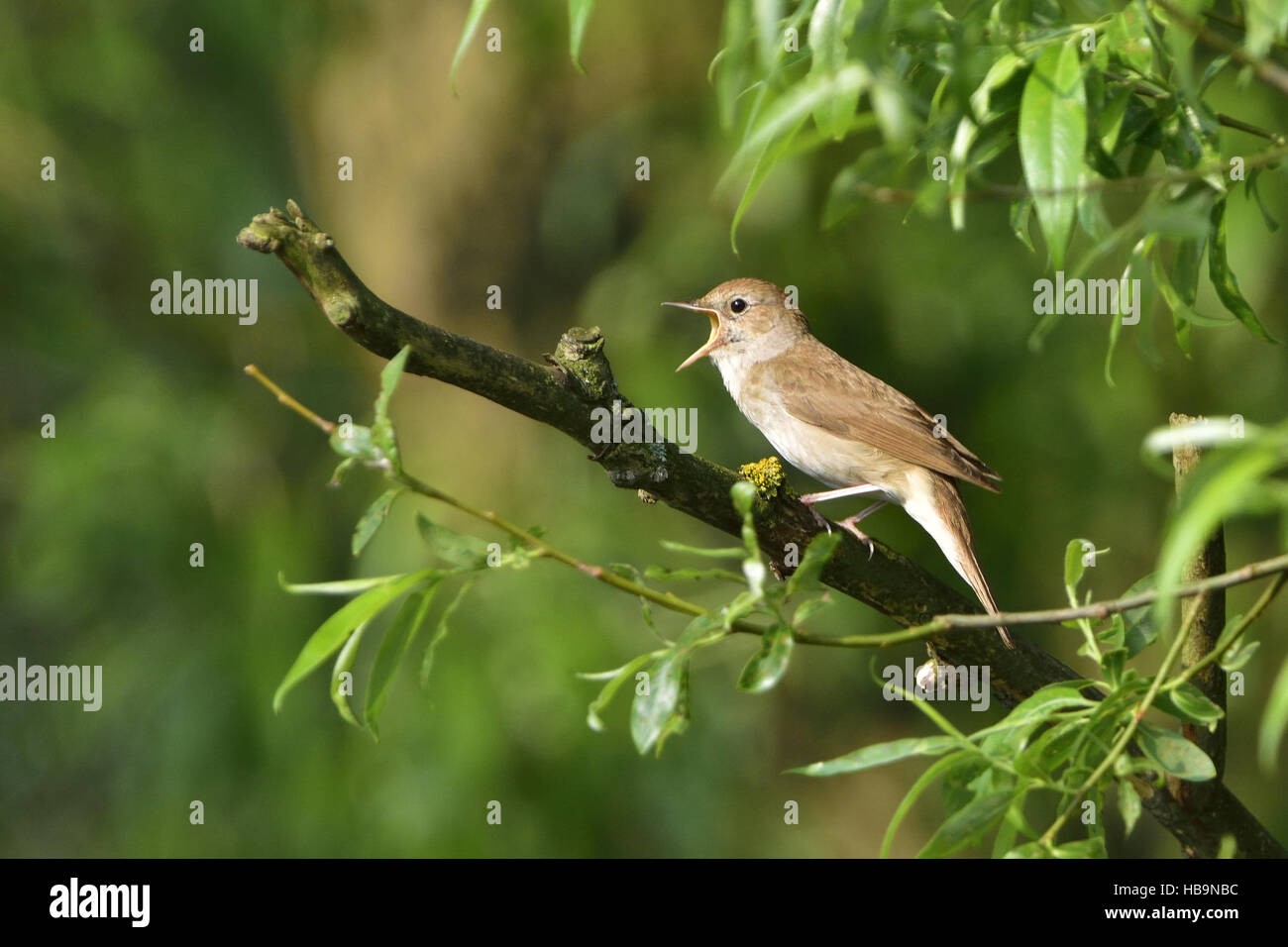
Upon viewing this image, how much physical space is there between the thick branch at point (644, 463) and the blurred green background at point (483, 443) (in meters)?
4.38

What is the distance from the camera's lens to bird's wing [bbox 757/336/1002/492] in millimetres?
5379

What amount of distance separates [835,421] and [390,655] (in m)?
3.44

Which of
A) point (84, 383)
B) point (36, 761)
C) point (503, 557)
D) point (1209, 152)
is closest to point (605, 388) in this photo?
point (503, 557)

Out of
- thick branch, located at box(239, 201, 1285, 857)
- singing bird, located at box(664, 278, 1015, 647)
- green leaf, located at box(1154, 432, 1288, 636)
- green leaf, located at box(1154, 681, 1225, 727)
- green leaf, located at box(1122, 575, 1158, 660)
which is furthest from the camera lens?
singing bird, located at box(664, 278, 1015, 647)

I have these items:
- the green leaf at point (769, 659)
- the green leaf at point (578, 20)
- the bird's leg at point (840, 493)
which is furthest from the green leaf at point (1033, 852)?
the bird's leg at point (840, 493)

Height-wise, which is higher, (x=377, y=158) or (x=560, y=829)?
(x=377, y=158)

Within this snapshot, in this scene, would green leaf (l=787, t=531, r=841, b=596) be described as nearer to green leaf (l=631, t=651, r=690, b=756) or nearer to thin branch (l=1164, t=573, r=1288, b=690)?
green leaf (l=631, t=651, r=690, b=756)

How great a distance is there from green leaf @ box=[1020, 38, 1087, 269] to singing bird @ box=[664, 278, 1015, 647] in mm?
2687

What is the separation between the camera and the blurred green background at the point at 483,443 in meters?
8.42

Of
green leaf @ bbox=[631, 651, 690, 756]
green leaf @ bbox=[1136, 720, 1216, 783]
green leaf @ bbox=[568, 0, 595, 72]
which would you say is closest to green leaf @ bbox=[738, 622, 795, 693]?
green leaf @ bbox=[631, 651, 690, 756]

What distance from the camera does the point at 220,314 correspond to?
1034 cm

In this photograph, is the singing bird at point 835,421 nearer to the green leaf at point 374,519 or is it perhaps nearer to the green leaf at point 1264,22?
Answer: the green leaf at point 374,519

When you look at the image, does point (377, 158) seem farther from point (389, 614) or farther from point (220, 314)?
point (389, 614)

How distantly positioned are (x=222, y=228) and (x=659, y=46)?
3599 millimetres
